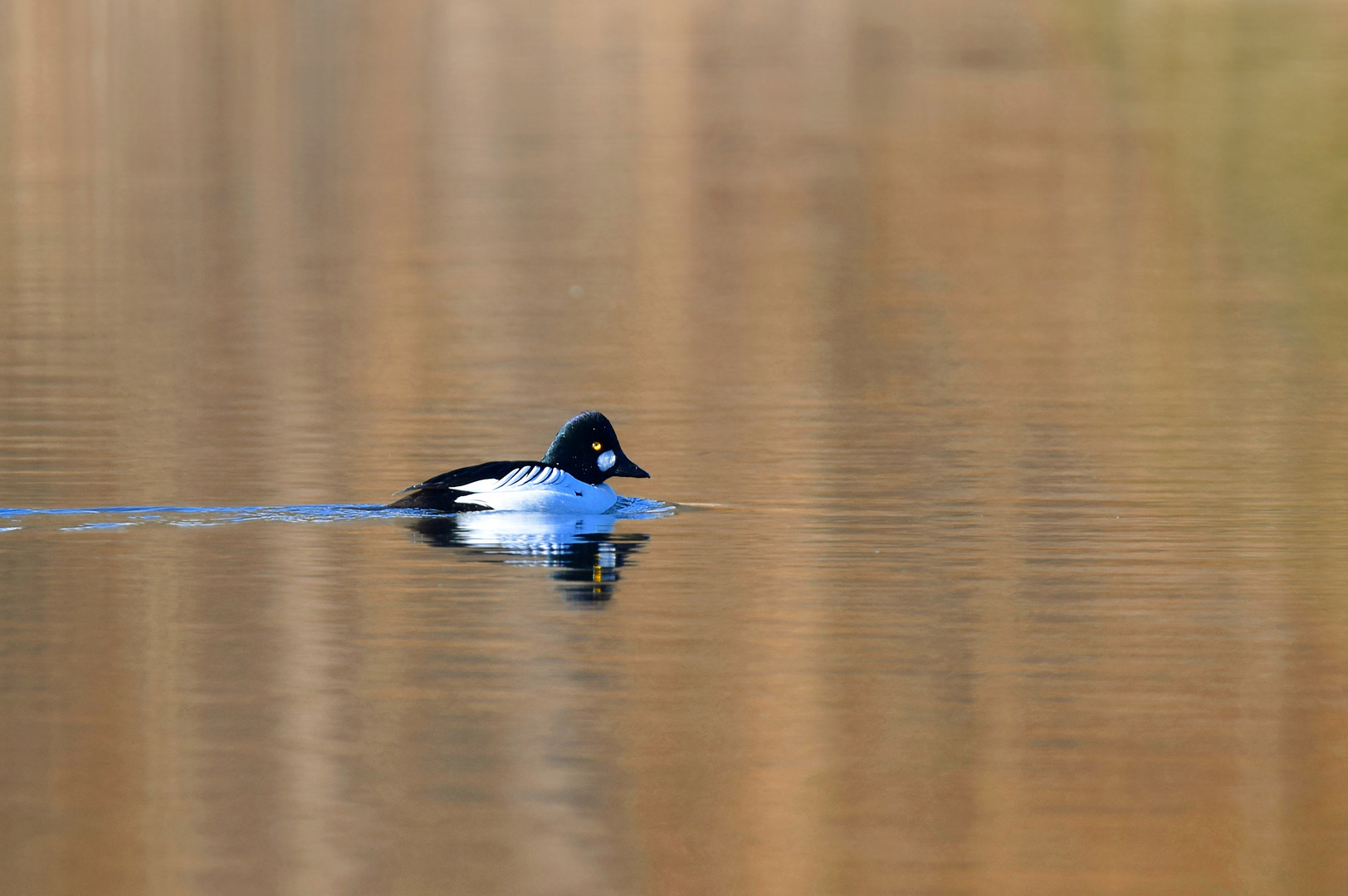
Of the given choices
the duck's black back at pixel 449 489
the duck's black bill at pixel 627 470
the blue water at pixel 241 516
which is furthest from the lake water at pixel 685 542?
the duck's black bill at pixel 627 470

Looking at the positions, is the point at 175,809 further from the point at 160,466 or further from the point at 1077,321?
the point at 1077,321

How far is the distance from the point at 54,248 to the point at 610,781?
25.3 metres

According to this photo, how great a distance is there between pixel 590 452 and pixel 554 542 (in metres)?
1.28

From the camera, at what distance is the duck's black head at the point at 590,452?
55.8 ft

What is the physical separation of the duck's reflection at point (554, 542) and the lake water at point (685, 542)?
68mm

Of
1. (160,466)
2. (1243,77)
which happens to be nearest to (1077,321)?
(160,466)

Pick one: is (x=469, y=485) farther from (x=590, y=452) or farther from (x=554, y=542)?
(x=590, y=452)

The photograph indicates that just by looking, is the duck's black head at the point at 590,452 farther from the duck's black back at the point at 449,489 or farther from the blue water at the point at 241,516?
the duck's black back at the point at 449,489

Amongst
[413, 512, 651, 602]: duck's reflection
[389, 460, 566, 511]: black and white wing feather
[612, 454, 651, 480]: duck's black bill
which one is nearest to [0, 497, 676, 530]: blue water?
[413, 512, 651, 602]: duck's reflection

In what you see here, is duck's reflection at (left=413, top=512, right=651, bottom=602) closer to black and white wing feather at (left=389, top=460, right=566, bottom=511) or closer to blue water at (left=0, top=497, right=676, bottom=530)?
blue water at (left=0, top=497, right=676, bottom=530)

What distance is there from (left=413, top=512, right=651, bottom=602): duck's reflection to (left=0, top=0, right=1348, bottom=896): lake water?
0.22 ft

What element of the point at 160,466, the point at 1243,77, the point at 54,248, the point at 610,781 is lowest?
the point at 610,781

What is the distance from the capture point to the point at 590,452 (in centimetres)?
1708

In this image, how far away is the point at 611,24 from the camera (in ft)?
351
